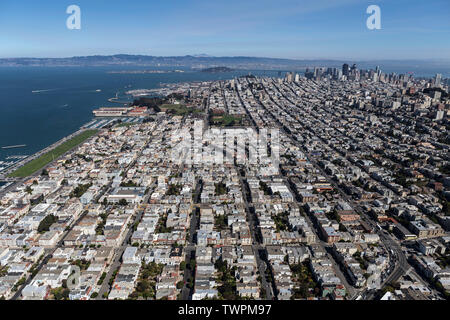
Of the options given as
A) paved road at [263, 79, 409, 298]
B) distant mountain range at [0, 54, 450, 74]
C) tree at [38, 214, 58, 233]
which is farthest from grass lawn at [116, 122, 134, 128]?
distant mountain range at [0, 54, 450, 74]

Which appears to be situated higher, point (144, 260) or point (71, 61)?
point (71, 61)

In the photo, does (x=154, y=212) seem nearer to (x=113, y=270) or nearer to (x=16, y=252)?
(x=113, y=270)

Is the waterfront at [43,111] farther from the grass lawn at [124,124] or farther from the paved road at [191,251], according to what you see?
the paved road at [191,251]

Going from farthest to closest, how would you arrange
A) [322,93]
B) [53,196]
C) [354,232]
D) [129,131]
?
[322,93] < [129,131] < [53,196] < [354,232]

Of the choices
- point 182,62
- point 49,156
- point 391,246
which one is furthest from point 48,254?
point 182,62

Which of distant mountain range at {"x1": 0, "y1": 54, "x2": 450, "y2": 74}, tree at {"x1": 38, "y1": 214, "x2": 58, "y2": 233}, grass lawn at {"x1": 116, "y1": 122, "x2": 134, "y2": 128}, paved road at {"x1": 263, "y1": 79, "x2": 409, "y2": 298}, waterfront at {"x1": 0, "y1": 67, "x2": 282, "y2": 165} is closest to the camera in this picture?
paved road at {"x1": 263, "y1": 79, "x2": 409, "y2": 298}

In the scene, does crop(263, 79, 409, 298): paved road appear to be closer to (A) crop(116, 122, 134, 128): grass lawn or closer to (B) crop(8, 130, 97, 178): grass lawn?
(B) crop(8, 130, 97, 178): grass lawn

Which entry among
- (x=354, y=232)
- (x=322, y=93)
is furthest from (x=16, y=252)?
(x=322, y=93)

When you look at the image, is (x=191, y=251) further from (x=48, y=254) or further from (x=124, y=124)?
(x=124, y=124)
